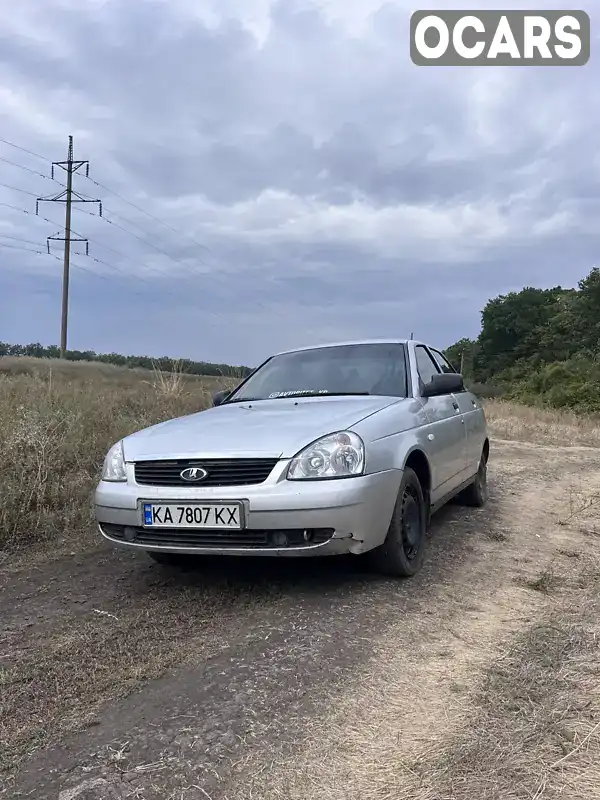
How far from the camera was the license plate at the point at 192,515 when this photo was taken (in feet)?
10.8

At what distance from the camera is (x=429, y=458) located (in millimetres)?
4309

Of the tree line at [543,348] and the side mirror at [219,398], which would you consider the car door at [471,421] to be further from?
the tree line at [543,348]

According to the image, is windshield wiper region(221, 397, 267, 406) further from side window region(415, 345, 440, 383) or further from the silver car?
side window region(415, 345, 440, 383)

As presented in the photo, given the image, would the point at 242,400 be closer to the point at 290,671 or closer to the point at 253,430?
the point at 253,430

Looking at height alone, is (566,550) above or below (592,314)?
below

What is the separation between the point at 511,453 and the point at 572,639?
8700 mm

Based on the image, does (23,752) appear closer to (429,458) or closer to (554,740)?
(554,740)

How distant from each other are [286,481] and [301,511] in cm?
17

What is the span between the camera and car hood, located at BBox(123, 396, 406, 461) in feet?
11.3

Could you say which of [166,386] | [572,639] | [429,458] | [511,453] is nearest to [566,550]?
[429,458]

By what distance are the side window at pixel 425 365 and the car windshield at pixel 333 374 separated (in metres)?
→ 0.21

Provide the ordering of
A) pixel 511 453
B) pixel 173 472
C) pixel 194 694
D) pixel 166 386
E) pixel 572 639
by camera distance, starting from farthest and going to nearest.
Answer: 1. pixel 511 453
2. pixel 166 386
3. pixel 173 472
4. pixel 572 639
5. pixel 194 694

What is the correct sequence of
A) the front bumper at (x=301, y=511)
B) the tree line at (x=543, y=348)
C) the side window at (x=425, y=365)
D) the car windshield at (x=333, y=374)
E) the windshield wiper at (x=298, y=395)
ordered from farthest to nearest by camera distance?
the tree line at (x=543, y=348) → the side window at (x=425, y=365) → the car windshield at (x=333, y=374) → the windshield wiper at (x=298, y=395) → the front bumper at (x=301, y=511)

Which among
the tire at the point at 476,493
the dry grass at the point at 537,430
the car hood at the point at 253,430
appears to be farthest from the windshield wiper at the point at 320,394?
the dry grass at the point at 537,430
